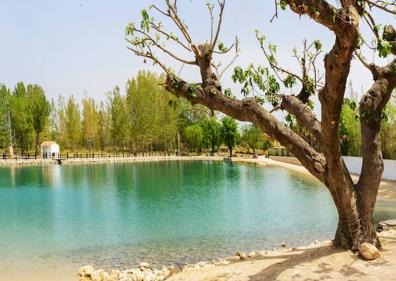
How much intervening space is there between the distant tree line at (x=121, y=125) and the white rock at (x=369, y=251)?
5667 cm

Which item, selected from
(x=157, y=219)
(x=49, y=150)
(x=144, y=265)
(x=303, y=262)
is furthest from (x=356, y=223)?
(x=49, y=150)

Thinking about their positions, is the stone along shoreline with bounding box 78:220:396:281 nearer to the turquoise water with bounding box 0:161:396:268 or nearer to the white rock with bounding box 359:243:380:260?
the white rock with bounding box 359:243:380:260

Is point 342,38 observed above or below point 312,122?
above

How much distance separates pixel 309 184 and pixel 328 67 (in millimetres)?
24920

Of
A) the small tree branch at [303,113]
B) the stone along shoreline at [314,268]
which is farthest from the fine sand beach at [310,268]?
the small tree branch at [303,113]

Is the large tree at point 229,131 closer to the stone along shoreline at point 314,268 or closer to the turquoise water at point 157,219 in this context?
the turquoise water at point 157,219

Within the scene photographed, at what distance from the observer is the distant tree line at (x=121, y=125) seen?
203 feet

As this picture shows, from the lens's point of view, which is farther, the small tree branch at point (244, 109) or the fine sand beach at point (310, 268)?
the small tree branch at point (244, 109)

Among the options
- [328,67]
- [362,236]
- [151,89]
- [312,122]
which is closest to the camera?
[328,67]

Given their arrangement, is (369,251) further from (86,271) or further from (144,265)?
(86,271)

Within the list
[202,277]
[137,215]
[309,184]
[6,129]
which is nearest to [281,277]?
[202,277]

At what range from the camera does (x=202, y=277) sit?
760 cm

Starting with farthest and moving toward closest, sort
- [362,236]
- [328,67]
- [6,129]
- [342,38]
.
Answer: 1. [6,129]
2. [362,236]
3. [328,67]
4. [342,38]

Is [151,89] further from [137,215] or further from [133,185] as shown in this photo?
[137,215]
